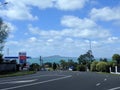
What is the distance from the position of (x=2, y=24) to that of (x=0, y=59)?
27698 millimetres

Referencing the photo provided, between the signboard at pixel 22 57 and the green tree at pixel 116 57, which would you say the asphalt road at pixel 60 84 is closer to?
the signboard at pixel 22 57

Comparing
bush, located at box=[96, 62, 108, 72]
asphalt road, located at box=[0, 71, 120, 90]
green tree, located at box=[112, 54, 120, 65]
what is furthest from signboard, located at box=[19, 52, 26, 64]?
asphalt road, located at box=[0, 71, 120, 90]

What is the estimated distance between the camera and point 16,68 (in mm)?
89938

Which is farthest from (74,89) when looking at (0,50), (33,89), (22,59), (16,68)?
(0,50)

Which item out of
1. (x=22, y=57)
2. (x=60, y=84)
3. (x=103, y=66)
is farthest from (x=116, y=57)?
(x=60, y=84)

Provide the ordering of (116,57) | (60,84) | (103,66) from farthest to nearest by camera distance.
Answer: (116,57), (103,66), (60,84)

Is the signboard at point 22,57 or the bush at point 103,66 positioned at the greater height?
the signboard at point 22,57

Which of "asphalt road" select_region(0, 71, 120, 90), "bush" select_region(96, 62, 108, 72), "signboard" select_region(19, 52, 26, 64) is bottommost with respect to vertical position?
"asphalt road" select_region(0, 71, 120, 90)

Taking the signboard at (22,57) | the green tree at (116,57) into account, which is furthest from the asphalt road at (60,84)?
the green tree at (116,57)

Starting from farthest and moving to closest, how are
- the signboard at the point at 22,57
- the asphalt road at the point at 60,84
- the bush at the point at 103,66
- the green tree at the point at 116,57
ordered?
1. the green tree at the point at 116,57
2. the bush at the point at 103,66
3. the signboard at the point at 22,57
4. the asphalt road at the point at 60,84

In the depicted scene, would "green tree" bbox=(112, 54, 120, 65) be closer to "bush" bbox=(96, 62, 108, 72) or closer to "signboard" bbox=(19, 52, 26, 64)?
"bush" bbox=(96, 62, 108, 72)

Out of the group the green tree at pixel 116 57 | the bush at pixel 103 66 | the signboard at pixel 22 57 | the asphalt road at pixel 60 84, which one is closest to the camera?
the asphalt road at pixel 60 84

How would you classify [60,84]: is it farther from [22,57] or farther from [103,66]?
[103,66]

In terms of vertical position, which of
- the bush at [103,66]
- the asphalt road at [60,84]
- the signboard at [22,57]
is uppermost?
the signboard at [22,57]
